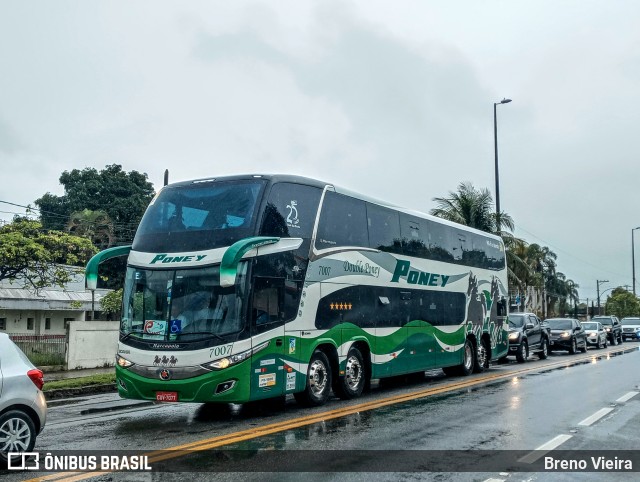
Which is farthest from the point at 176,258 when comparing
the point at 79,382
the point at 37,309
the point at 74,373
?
the point at 37,309

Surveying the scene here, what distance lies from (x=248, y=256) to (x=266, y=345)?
146 centimetres

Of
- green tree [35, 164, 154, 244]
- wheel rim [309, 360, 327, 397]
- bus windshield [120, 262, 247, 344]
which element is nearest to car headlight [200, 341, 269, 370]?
bus windshield [120, 262, 247, 344]

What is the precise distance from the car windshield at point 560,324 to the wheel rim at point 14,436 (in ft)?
91.4

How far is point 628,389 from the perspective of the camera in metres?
15.4

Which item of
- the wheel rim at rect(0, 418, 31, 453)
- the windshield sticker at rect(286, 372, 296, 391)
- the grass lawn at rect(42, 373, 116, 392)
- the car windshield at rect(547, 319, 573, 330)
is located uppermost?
the car windshield at rect(547, 319, 573, 330)

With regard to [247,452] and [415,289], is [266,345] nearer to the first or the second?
[247,452]

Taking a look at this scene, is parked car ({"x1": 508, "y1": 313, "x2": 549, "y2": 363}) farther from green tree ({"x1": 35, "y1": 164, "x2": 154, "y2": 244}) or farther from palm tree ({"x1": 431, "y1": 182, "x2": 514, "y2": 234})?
green tree ({"x1": 35, "y1": 164, "x2": 154, "y2": 244})

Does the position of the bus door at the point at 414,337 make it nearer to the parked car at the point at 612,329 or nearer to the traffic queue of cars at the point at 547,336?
the traffic queue of cars at the point at 547,336

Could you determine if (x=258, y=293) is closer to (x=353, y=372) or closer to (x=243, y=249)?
(x=243, y=249)

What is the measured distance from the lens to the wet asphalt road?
27.3 ft

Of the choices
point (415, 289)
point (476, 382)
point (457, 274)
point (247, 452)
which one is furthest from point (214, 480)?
point (457, 274)

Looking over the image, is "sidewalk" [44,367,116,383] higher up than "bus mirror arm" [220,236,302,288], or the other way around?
"bus mirror arm" [220,236,302,288]

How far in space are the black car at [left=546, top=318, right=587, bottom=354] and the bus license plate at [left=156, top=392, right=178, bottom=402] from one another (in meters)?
23.8

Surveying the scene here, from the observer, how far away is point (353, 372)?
45.0 feet
